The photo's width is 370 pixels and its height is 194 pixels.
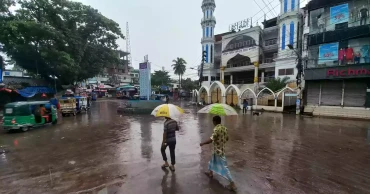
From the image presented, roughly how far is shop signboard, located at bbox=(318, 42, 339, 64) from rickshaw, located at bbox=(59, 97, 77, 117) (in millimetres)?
25519

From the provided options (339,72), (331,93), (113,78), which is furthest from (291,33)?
(113,78)

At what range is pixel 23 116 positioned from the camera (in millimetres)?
11719

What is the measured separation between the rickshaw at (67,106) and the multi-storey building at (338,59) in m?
24.0

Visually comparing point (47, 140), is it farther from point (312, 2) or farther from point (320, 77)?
point (312, 2)

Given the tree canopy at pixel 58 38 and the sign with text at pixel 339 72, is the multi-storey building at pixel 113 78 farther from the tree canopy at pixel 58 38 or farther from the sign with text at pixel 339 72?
the sign with text at pixel 339 72

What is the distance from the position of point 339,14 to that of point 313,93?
27.1ft

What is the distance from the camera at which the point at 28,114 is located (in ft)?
39.3

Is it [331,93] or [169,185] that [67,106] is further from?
[331,93]

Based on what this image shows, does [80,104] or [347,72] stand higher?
[347,72]

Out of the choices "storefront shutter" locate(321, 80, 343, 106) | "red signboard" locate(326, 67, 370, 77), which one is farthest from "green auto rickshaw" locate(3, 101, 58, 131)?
"storefront shutter" locate(321, 80, 343, 106)

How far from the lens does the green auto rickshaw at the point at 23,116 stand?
450 inches

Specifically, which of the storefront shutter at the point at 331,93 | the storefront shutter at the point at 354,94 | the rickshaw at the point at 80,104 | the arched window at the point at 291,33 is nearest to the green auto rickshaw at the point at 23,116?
the rickshaw at the point at 80,104

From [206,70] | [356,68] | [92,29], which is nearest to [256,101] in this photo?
[356,68]

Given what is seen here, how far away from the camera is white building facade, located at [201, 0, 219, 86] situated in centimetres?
4022
